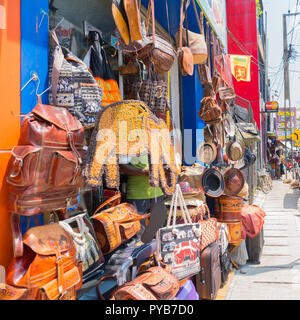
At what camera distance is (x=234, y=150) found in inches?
218

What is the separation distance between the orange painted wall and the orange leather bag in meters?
0.15

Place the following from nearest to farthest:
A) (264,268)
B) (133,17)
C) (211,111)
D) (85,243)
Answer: (85,243) < (133,17) < (211,111) < (264,268)

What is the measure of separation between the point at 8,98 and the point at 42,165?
456mm

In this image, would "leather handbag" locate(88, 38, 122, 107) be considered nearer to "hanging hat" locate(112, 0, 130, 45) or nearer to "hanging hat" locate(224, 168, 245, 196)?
"hanging hat" locate(112, 0, 130, 45)

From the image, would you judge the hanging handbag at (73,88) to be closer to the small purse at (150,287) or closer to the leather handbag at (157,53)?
the leather handbag at (157,53)

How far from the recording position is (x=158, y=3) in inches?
182

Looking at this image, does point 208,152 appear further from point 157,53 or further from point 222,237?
point 157,53

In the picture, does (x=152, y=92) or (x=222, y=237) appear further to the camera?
(x=222, y=237)

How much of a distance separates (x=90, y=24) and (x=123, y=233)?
2217 millimetres

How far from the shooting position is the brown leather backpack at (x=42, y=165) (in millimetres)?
1812

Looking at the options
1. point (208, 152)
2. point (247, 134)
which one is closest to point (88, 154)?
point (208, 152)

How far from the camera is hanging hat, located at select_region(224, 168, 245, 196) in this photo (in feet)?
16.0

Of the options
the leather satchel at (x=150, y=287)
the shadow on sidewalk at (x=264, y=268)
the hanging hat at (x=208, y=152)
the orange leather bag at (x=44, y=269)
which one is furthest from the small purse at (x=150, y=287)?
the hanging hat at (x=208, y=152)
